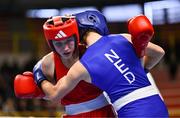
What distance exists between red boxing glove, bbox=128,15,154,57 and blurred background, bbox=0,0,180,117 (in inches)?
146

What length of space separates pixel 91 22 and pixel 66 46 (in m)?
0.21

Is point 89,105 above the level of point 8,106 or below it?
above

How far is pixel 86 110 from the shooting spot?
6.66 ft

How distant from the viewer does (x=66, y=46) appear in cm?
189

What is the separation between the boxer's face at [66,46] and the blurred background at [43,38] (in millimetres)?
3608

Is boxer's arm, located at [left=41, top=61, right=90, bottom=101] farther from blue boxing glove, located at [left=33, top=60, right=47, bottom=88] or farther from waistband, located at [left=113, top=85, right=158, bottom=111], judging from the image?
waistband, located at [left=113, top=85, right=158, bottom=111]

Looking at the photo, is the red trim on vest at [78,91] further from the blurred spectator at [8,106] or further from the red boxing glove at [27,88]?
the blurred spectator at [8,106]

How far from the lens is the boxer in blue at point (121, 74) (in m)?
1.85

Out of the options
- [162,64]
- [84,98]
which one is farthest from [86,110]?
[162,64]

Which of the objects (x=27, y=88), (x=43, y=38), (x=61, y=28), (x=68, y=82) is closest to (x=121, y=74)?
(x=68, y=82)

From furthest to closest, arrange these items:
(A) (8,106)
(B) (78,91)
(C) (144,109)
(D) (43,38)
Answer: (D) (43,38)
(A) (8,106)
(B) (78,91)
(C) (144,109)

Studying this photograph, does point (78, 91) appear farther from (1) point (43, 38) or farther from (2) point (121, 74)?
(1) point (43, 38)

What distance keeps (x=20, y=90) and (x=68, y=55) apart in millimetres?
430

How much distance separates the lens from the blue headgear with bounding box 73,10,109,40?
2006 mm
